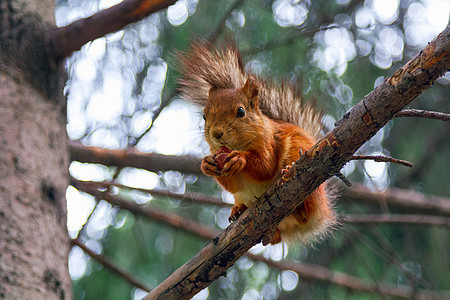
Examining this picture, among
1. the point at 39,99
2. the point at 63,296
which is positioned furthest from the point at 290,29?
the point at 63,296

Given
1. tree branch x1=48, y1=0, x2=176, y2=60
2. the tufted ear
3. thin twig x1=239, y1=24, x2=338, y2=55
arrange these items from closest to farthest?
tree branch x1=48, y1=0, x2=176, y2=60 < the tufted ear < thin twig x1=239, y1=24, x2=338, y2=55

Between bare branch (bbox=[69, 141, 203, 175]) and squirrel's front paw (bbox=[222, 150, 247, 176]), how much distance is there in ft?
2.07

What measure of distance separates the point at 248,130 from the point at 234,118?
0.07 meters

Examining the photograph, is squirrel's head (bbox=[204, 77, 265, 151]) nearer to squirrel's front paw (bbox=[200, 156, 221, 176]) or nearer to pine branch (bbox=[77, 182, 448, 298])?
squirrel's front paw (bbox=[200, 156, 221, 176])

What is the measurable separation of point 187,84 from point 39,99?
54cm

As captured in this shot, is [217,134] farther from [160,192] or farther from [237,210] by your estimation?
[160,192]

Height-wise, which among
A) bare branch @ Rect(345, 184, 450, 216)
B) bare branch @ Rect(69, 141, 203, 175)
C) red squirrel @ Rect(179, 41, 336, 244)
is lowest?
bare branch @ Rect(345, 184, 450, 216)

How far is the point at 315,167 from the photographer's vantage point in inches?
45.0

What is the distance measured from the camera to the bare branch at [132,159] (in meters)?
2.05

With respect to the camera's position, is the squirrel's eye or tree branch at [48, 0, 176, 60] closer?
tree branch at [48, 0, 176, 60]

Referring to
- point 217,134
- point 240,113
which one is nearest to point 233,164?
point 217,134

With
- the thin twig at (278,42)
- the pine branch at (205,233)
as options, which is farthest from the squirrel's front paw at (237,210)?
the thin twig at (278,42)

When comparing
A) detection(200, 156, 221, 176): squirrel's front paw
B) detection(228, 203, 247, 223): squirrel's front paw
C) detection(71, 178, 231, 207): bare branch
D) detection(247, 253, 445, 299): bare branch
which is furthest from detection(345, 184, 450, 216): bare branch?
detection(200, 156, 221, 176): squirrel's front paw

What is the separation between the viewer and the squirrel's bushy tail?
1.79 metres
